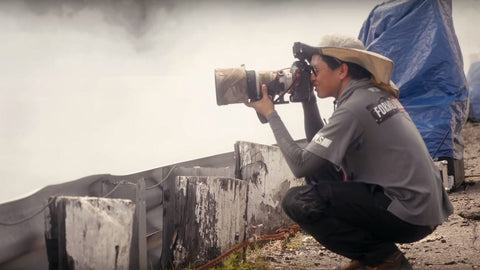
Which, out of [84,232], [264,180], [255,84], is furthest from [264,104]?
[264,180]

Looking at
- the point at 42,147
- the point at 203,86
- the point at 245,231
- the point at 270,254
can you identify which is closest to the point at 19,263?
the point at 42,147

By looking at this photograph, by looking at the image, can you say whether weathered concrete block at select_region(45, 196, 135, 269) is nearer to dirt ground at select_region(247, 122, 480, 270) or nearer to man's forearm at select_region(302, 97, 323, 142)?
dirt ground at select_region(247, 122, 480, 270)

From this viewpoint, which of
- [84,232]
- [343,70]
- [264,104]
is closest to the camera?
[84,232]

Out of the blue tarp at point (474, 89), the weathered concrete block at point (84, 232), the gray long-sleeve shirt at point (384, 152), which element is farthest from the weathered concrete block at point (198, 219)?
the blue tarp at point (474, 89)

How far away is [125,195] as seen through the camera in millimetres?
3105

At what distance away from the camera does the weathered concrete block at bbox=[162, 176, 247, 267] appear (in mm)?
3014

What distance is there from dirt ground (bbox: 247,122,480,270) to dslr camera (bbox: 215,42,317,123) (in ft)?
3.30

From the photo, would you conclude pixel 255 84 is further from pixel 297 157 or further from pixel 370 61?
pixel 370 61

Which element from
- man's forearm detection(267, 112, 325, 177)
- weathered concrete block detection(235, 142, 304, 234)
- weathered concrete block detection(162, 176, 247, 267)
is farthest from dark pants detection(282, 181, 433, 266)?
weathered concrete block detection(235, 142, 304, 234)

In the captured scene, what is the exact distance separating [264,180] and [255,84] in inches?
48.2

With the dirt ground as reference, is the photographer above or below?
above

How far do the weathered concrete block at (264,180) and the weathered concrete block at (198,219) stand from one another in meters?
0.52

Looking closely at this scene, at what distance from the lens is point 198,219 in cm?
306

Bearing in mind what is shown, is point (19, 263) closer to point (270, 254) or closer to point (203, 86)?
point (270, 254)
